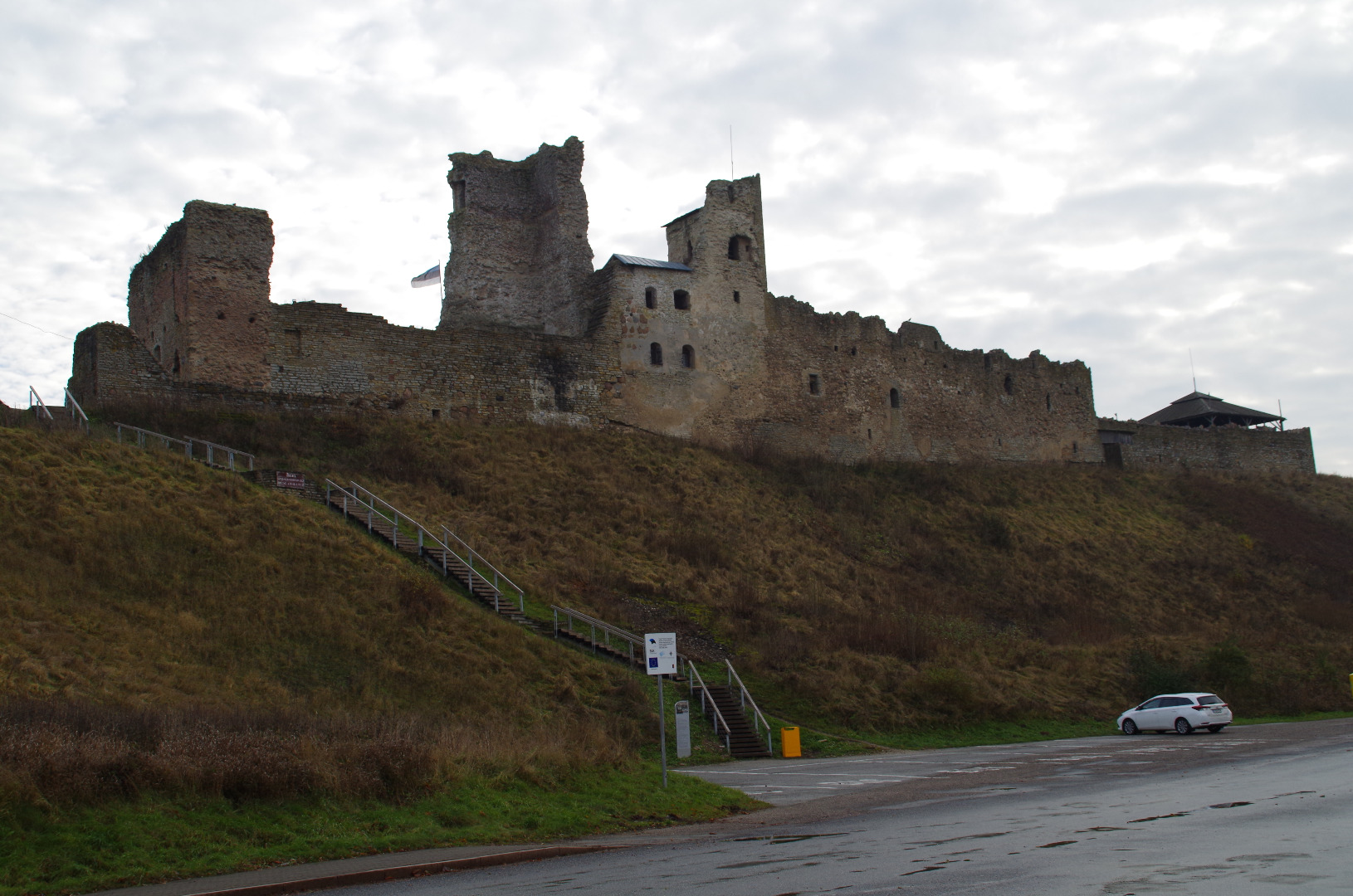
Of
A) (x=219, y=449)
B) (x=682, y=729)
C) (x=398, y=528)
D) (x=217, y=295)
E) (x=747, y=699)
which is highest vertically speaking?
(x=217, y=295)

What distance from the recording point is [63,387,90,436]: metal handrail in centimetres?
2659

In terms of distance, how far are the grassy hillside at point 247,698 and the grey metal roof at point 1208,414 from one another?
48.7 meters

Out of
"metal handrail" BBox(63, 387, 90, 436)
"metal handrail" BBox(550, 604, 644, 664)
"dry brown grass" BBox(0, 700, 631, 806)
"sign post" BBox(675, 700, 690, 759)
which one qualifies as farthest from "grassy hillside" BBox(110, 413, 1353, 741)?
"dry brown grass" BBox(0, 700, 631, 806)

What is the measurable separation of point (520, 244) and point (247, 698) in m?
26.6

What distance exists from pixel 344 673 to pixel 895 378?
1248 inches

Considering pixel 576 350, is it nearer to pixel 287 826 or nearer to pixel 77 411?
pixel 77 411

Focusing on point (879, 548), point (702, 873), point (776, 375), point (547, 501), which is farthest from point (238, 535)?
point (776, 375)

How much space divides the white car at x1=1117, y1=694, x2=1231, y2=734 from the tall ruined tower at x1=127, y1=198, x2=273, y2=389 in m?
24.8

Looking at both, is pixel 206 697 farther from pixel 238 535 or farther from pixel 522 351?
pixel 522 351

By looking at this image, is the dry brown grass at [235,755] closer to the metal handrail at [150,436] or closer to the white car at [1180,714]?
the metal handrail at [150,436]

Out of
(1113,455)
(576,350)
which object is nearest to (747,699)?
(576,350)

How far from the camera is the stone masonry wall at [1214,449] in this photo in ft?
175

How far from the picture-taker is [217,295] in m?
32.4

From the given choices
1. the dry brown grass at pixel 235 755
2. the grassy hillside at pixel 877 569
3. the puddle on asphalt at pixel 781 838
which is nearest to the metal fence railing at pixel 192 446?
the grassy hillside at pixel 877 569
